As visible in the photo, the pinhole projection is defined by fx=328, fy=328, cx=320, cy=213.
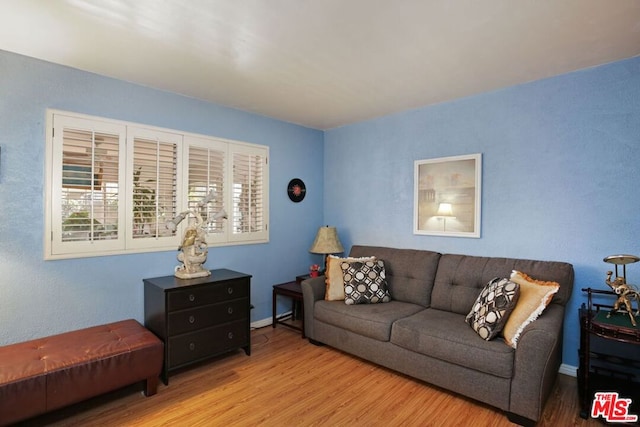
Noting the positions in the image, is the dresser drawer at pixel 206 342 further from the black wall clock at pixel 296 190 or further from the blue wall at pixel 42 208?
the black wall clock at pixel 296 190

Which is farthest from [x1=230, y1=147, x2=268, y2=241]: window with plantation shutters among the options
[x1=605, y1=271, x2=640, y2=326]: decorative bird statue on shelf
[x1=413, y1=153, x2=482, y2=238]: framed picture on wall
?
[x1=605, y1=271, x2=640, y2=326]: decorative bird statue on shelf

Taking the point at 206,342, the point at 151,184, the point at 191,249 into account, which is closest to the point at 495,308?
the point at 206,342

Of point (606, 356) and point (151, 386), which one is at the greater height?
point (606, 356)

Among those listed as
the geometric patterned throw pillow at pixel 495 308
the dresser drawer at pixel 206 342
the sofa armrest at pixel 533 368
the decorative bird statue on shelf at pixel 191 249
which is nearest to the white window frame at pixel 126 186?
the decorative bird statue on shelf at pixel 191 249

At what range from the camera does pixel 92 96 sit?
8.50 feet

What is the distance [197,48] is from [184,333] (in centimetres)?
Answer: 211

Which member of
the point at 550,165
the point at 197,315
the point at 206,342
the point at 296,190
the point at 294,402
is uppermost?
the point at 550,165

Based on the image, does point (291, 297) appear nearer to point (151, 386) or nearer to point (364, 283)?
point (364, 283)

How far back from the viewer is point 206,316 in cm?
275

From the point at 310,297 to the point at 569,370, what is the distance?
2.22 m

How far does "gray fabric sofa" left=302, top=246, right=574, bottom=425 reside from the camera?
6.64 ft

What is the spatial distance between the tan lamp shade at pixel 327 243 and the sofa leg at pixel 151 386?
2.00 m

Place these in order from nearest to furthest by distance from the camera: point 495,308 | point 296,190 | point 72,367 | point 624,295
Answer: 1. point 72,367
2. point 624,295
3. point 495,308
4. point 296,190

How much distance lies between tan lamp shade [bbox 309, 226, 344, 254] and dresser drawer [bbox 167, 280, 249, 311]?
105cm
